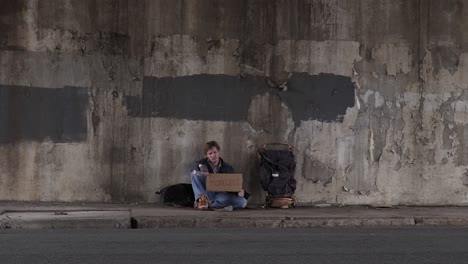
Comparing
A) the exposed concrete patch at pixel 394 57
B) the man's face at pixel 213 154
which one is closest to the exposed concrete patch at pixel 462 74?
the exposed concrete patch at pixel 394 57

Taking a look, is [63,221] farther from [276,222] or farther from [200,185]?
[276,222]

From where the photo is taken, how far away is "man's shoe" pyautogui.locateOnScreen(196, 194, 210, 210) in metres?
11.6

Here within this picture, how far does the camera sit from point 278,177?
1200cm

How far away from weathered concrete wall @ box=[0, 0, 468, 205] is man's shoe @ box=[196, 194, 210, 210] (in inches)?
41.7

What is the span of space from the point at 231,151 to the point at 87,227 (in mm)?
3628

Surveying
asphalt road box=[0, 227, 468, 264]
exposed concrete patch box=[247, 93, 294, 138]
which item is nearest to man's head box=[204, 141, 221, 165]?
exposed concrete patch box=[247, 93, 294, 138]

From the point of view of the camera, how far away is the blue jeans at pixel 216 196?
11.6 m

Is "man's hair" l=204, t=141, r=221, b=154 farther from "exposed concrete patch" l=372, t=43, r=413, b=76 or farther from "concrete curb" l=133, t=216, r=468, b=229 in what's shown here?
"exposed concrete patch" l=372, t=43, r=413, b=76

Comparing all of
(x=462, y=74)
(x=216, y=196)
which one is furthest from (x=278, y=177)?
(x=462, y=74)

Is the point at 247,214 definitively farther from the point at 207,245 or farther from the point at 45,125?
the point at 45,125

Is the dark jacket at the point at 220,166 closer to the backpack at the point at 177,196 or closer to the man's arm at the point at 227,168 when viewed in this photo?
the man's arm at the point at 227,168

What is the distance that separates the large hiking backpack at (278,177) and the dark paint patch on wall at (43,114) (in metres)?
3.47

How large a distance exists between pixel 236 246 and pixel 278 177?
12.8 ft

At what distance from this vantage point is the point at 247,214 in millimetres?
11055
